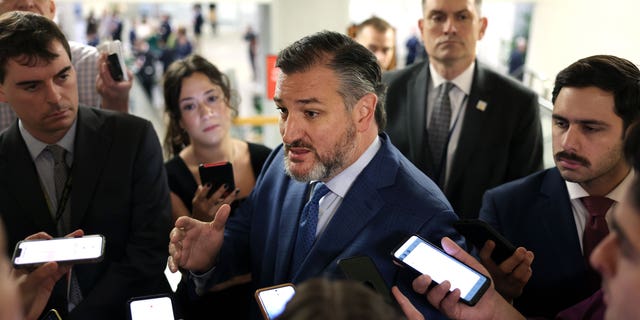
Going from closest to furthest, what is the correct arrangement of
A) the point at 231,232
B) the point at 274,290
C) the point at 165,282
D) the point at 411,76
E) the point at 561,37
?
the point at 274,290 → the point at 231,232 → the point at 165,282 → the point at 411,76 → the point at 561,37

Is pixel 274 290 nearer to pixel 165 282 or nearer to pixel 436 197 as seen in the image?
pixel 436 197

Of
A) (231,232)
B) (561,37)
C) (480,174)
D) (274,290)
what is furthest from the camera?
(561,37)

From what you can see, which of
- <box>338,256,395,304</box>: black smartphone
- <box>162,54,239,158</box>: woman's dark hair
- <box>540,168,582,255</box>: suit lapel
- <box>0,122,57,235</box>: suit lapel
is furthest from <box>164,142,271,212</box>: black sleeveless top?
<box>540,168,582,255</box>: suit lapel

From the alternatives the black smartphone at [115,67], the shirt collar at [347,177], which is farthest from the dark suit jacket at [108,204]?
the shirt collar at [347,177]

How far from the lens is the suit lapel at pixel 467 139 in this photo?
3.07m

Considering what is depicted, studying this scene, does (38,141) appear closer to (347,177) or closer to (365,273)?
(347,177)

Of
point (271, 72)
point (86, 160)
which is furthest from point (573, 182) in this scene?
point (271, 72)

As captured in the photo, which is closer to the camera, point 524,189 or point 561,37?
point 524,189

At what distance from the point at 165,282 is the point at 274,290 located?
0.97 meters

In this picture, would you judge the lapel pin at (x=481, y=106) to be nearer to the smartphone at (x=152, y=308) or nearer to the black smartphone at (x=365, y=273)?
the black smartphone at (x=365, y=273)

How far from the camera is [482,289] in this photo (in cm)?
180

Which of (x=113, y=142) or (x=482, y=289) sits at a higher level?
(x=113, y=142)

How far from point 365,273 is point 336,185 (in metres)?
0.47

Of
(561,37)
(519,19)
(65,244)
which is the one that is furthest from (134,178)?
(519,19)
